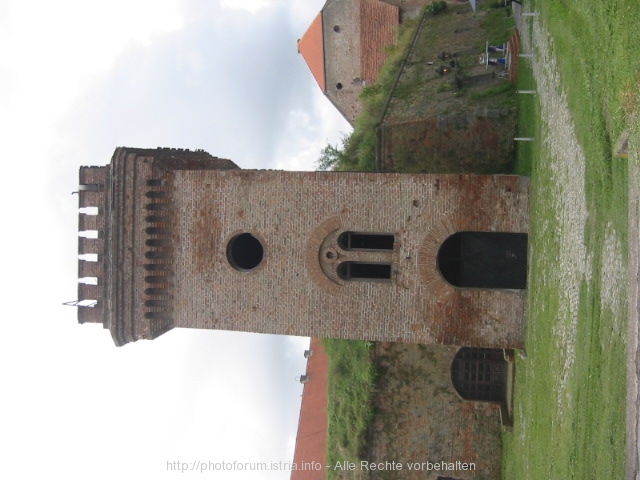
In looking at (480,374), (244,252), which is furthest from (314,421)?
(244,252)

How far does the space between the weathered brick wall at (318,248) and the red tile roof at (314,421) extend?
806 cm

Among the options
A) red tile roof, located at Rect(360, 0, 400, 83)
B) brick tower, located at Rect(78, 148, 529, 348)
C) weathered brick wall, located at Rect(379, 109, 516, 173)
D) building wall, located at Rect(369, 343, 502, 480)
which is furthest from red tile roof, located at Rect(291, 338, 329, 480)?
red tile roof, located at Rect(360, 0, 400, 83)

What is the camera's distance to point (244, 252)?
41.9 feet

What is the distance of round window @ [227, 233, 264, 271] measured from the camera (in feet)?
39.3

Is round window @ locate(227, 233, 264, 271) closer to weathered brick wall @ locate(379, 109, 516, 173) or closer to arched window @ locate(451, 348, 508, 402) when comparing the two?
weathered brick wall @ locate(379, 109, 516, 173)

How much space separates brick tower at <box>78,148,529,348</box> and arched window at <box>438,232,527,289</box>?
0.02 meters

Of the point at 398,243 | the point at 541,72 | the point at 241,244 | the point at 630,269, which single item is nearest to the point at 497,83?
the point at 541,72

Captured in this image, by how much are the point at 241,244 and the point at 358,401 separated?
508 cm

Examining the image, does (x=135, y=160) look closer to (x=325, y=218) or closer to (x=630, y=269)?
(x=325, y=218)

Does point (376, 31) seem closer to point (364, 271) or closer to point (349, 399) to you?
point (364, 271)

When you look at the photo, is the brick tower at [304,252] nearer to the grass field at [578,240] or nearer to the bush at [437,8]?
the grass field at [578,240]

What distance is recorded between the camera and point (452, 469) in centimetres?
1463

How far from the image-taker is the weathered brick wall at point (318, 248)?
11.1 metres

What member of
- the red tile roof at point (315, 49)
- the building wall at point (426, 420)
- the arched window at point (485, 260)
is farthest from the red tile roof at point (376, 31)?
the arched window at point (485, 260)
